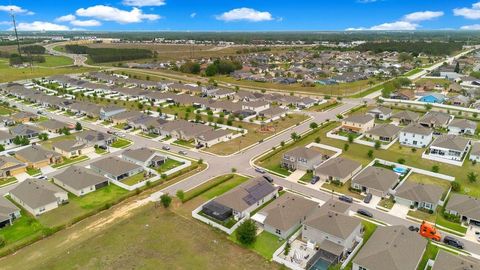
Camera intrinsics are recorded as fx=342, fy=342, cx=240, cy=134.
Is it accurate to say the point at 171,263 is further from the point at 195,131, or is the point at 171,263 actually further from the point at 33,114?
the point at 33,114

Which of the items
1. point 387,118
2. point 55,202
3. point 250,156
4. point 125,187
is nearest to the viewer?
point 55,202

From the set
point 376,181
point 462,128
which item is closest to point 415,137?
point 462,128

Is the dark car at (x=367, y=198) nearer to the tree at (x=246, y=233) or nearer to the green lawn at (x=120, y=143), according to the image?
the tree at (x=246, y=233)

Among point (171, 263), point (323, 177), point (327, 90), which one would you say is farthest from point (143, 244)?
point (327, 90)

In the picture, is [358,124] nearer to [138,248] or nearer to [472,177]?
[472,177]

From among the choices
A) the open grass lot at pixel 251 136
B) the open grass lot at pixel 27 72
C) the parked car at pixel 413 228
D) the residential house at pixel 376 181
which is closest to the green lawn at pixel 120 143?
the open grass lot at pixel 251 136

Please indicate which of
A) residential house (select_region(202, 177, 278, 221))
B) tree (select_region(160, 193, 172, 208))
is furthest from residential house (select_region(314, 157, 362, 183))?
tree (select_region(160, 193, 172, 208))

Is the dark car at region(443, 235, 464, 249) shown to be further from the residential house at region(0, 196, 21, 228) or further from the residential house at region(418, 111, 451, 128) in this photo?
the residential house at region(0, 196, 21, 228)
